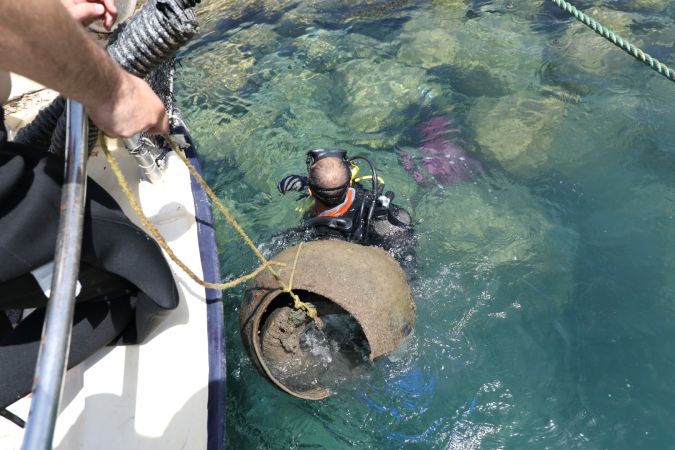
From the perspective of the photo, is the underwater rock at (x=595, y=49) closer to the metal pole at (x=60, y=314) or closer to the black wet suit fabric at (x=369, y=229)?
the black wet suit fabric at (x=369, y=229)

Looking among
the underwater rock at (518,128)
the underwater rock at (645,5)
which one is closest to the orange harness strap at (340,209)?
the underwater rock at (518,128)

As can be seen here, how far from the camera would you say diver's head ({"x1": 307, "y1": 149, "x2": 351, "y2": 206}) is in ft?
10.9

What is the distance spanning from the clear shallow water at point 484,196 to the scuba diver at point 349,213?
1.57ft

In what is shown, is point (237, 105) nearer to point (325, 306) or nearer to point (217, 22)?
point (217, 22)

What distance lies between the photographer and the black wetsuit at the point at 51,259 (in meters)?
1.98

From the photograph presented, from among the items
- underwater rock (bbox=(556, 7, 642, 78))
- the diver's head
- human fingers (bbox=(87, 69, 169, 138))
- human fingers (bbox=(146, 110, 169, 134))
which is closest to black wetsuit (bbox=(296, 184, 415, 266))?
the diver's head

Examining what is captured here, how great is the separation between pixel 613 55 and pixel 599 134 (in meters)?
1.59

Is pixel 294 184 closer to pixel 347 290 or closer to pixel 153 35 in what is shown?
pixel 347 290

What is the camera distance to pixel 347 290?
8.04 feet

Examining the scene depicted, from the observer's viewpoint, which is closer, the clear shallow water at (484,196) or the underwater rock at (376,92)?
the clear shallow water at (484,196)

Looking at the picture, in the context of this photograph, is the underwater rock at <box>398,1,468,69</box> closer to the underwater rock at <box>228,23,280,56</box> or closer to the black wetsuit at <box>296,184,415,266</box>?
the underwater rock at <box>228,23,280,56</box>

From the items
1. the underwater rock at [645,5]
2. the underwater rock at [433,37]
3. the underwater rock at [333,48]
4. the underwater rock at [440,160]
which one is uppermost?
the underwater rock at [333,48]

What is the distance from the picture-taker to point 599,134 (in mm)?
5016

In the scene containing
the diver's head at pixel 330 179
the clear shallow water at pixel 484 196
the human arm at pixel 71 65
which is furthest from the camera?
the diver's head at pixel 330 179
